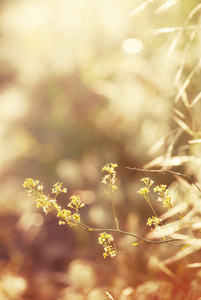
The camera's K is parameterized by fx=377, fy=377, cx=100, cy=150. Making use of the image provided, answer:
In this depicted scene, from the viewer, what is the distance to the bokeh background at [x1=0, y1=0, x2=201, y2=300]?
151cm

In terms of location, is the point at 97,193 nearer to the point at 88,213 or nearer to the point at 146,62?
the point at 88,213

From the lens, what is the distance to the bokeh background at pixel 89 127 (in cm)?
151

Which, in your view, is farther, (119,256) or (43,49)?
(43,49)

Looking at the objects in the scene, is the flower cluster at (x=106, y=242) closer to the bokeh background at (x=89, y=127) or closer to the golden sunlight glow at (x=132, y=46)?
the bokeh background at (x=89, y=127)

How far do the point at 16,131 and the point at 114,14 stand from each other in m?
1.35

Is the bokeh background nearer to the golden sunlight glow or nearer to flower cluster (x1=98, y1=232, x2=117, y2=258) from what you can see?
the golden sunlight glow

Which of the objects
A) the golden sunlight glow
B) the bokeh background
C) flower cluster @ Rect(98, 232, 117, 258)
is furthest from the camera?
the golden sunlight glow

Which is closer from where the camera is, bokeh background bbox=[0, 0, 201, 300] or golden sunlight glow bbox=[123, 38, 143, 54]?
bokeh background bbox=[0, 0, 201, 300]

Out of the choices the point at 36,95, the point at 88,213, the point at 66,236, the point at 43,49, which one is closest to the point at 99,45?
the point at 43,49

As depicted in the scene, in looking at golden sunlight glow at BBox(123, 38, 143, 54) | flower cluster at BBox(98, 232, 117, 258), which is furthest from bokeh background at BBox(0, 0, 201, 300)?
flower cluster at BBox(98, 232, 117, 258)

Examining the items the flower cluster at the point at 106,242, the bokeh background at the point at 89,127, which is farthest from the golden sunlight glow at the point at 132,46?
the flower cluster at the point at 106,242

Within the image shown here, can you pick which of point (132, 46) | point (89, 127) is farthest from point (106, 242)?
point (89, 127)

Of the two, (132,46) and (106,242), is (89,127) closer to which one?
(132,46)

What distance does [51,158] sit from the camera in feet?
9.37
